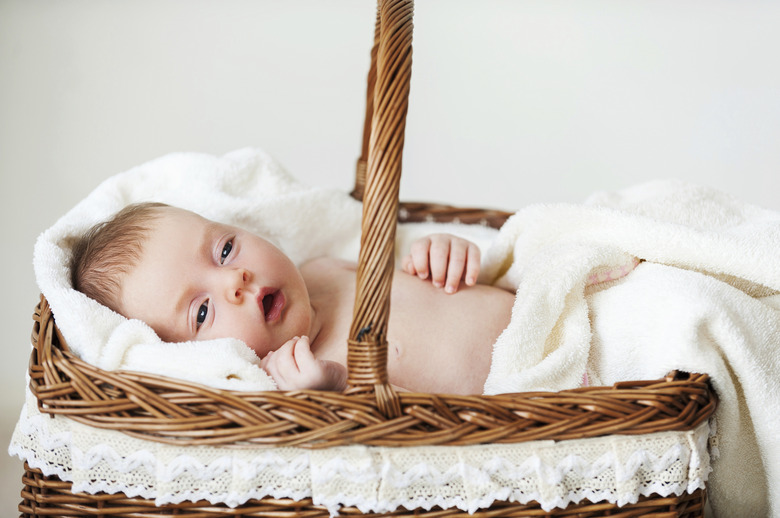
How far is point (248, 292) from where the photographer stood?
4.15ft

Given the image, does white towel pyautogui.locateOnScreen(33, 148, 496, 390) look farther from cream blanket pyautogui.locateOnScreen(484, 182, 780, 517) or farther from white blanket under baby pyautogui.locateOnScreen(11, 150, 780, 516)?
cream blanket pyautogui.locateOnScreen(484, 182, 780, 517)

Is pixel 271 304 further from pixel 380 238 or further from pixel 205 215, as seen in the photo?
pixel 380 238

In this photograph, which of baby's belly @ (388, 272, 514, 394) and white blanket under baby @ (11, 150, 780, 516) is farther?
baby's belly @ (388, 272, 514, 394)

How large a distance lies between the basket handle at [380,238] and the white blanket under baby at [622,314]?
0.19 m

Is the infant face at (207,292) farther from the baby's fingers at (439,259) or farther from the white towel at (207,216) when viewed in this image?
the baby's fingers at (439,259)

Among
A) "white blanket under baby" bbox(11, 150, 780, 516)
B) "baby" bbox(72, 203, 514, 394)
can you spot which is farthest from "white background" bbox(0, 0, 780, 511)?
"baby" bbox(72, 203, 514, 394)

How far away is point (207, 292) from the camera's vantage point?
4.15 feet

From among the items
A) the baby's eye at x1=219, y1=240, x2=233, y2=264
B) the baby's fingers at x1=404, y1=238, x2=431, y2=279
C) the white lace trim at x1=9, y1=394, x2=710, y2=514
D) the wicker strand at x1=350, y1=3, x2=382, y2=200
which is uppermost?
the wicker strand at x1=350, y1=3, x2=382, y2=200

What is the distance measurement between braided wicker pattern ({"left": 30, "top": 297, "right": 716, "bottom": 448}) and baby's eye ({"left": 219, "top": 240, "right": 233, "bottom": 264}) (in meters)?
0.38

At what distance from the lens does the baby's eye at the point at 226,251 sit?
4.36ft

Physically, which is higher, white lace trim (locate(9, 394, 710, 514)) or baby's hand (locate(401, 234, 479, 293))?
baby's hand (locate(401, 234, 479, 293))

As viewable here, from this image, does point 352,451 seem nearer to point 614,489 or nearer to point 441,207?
point 614,489

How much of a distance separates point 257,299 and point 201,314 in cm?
9

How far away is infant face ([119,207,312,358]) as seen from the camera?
4.07 feet
